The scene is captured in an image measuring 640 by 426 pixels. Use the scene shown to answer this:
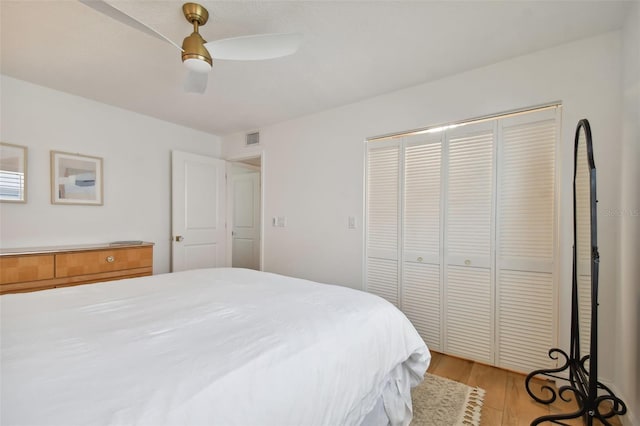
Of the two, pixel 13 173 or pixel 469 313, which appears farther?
pixel 13 173

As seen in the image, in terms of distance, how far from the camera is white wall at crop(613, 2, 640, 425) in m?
1.54

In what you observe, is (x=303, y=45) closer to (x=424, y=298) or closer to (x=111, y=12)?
(x=111, y=12)

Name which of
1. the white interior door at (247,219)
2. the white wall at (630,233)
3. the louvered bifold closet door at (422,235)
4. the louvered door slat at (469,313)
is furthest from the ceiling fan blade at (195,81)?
the white interior door at (247,219)

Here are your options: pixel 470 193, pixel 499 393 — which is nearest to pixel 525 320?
pixel 499 393

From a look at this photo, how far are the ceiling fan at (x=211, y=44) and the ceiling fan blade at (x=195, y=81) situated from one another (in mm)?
175

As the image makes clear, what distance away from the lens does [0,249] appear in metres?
2.39

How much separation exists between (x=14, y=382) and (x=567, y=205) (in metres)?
2.81

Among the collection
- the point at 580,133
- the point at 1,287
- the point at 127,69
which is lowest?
the point at 1,287

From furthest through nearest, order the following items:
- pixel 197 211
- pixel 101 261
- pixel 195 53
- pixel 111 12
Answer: pixel 197 211
pixel 101 261
pixel 195 53
pixel 111 12

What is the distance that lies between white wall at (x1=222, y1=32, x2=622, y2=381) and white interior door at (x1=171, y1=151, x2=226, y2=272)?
0.52 metres

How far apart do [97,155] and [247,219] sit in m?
2.45

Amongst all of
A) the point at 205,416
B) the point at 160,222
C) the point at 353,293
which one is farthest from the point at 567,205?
the point at 160,222

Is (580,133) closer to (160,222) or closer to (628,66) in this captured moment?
(628,66)

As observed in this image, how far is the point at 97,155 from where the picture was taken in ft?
9.98
